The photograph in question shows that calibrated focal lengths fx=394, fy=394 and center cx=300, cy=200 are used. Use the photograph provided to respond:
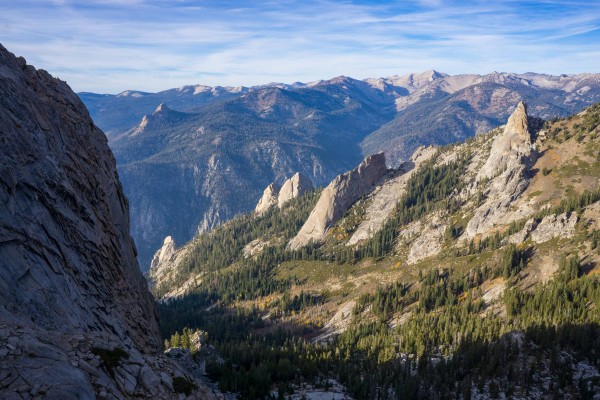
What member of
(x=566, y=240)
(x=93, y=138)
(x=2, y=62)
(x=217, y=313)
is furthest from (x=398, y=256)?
(x=2, y=62)

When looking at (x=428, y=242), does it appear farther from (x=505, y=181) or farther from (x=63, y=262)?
(x=63, y=262)

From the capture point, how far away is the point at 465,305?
11594 cm

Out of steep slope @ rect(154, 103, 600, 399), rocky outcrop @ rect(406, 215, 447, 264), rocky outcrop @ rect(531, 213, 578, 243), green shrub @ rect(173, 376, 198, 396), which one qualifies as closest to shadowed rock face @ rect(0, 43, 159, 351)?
green shrub @ rect(173, 376, 198, 396)

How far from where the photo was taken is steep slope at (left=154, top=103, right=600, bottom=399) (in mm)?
72000

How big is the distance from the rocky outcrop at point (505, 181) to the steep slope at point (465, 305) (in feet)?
1.97

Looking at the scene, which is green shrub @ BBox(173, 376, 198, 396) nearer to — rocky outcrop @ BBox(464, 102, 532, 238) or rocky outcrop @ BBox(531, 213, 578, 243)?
rocky outcrop @ BBox(531, 213, 578, 243)

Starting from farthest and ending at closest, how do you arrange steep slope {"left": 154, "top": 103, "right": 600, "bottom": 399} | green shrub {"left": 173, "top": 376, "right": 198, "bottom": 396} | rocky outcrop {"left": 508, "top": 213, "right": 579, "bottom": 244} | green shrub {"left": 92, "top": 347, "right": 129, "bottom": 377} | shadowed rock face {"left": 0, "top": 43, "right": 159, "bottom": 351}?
rocky outcrop {"left": 508, "top": 213, "right": 579, "bottom": 244} → steep slope {"left": 154, "top": 103, "right": 600, "bottom": 399} → shadowed rock face {"left": 0, "top": 43, "right": 159, "bottom": 351} → green shrub {"left": 173, "top": 376, "right": 198, "bottom": 396} → green shrub {"left": 92, "top": 347, "right": 129, "bottom": 377}

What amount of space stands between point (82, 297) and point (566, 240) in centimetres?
13907

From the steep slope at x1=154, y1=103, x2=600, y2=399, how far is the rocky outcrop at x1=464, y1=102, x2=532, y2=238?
1.97 ft

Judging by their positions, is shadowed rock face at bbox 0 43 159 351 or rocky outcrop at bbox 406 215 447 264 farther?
rocky outcrop at bbox 406 215 447 264

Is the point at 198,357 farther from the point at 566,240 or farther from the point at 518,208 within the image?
the point at 518,208

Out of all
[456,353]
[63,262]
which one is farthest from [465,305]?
[63,262]

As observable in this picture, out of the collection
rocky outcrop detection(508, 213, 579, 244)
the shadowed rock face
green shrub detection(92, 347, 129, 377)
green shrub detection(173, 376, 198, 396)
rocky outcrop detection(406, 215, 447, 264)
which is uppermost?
the shadowed rock face

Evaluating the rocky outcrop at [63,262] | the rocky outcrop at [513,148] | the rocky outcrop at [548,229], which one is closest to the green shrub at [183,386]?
the rocky outcrop at [63,262]
